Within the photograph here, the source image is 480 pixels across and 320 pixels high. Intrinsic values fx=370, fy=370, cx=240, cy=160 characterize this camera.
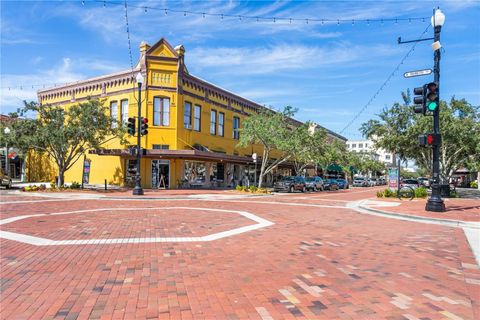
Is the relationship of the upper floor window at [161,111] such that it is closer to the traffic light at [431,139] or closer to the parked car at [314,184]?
the parked car at [314,184]

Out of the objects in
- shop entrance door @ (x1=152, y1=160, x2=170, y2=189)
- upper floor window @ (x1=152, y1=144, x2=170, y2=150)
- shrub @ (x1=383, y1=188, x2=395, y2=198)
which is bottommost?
shrub @ (x1=383, y1=188, x2=395, y2=198)

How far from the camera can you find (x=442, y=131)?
2366 cm

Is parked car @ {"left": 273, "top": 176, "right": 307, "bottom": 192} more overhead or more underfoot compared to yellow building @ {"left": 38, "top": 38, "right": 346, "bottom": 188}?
more underfoot

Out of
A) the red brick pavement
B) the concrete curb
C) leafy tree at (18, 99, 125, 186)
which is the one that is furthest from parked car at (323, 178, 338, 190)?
the red brick pavement

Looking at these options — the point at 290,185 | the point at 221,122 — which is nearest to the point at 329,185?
the point at 290,185

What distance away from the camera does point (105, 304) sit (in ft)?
14.6

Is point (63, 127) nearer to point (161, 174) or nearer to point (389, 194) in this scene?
point (161, 174)

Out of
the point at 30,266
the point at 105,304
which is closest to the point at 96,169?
the point at 30,266

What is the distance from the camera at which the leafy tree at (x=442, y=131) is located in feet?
78.3

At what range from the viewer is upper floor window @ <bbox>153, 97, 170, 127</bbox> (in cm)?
3172

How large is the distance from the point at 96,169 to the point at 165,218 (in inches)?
968

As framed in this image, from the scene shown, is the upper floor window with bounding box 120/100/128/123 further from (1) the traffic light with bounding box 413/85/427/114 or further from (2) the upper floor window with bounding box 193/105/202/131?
(1) the traffic light with bounding box 413/85/427/114

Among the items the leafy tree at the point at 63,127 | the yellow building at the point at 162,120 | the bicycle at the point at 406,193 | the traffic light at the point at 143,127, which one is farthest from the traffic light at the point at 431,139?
the leafy tree at the point at 63,127

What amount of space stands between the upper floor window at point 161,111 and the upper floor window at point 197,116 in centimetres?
315
